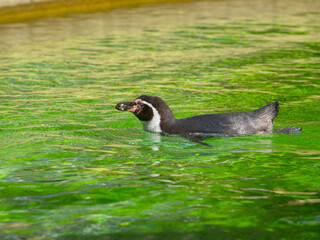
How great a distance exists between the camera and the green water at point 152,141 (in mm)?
6344

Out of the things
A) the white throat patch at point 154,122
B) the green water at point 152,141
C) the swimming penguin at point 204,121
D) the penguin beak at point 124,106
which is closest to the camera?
the green water at point 152,141

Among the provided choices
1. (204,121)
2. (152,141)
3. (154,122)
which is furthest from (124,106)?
(204,121)

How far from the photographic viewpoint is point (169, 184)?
7379 mm

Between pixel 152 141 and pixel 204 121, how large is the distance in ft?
2.64

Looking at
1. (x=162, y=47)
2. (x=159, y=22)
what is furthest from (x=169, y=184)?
(x=159, y=22)

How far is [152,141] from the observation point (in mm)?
9578

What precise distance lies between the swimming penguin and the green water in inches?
5.4

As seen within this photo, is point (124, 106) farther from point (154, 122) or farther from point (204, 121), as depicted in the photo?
point (204, 121)

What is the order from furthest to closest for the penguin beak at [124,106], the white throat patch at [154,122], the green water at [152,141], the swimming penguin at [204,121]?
the white throat patch at [154,122] < the penguin beak at [124,106] < the swimming penguin at [204,121] < the green water at [152,141]

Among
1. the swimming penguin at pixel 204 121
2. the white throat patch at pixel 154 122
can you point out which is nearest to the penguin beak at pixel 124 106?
the swimming penguin at pixel 204 121

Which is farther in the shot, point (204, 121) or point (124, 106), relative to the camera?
point (124, 106)

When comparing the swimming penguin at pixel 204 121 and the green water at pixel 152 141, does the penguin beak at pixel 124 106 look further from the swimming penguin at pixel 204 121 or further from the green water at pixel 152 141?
the green water at pixel 152 141

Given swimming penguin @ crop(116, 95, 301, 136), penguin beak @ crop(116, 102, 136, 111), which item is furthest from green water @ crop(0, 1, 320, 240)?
penguin beak @ crop(116, 102, 136, 111)

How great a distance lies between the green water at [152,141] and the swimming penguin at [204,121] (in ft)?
0.45
